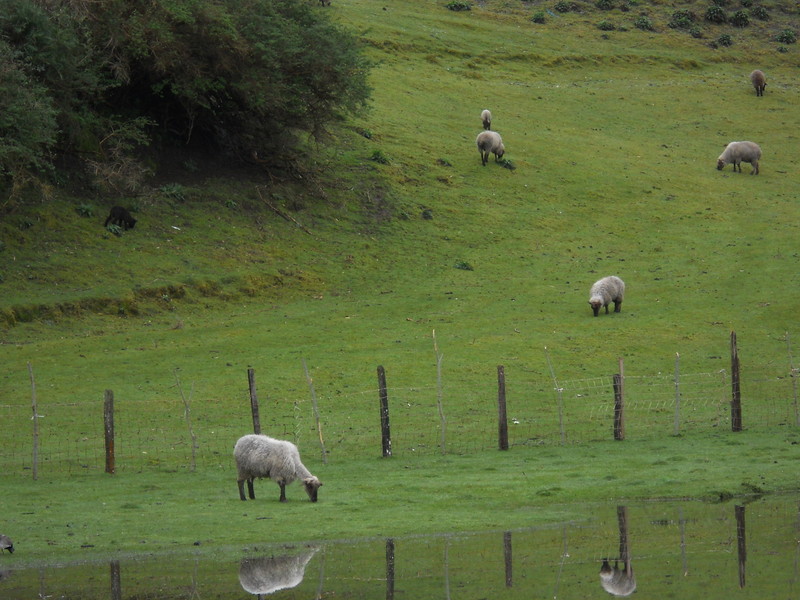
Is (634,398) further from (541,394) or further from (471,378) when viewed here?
(471,378)

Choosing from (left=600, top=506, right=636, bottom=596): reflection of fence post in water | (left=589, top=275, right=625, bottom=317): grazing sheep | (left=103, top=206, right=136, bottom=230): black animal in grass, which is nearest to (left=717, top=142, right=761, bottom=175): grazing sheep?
(left=589, top=275, right=625, bottom=317): grazing sheep

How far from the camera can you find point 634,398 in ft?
93.7

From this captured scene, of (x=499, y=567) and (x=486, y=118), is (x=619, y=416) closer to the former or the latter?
(x=499, y=567)

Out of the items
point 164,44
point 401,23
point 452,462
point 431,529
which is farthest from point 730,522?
point 401,23

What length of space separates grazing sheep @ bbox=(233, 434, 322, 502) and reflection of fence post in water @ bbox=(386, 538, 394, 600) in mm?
2834

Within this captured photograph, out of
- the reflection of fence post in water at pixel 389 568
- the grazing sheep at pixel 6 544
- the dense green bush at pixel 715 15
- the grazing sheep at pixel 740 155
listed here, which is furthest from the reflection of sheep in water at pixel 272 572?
the dense green bush at pixel 715 15

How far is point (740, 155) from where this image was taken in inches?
2146

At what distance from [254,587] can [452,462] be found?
8.72 meters

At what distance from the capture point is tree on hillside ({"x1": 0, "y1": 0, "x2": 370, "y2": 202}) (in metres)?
37.9

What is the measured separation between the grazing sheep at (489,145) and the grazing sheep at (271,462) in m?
33.0

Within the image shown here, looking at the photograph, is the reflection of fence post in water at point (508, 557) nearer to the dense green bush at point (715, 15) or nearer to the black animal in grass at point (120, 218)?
the black animal in grass at point (120, 218)

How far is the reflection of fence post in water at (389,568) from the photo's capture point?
15.2 metres

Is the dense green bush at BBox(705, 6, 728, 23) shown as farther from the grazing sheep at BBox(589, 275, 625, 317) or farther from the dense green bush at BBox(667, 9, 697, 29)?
the grazing sheep at BBox(589, 275, 625, 317)

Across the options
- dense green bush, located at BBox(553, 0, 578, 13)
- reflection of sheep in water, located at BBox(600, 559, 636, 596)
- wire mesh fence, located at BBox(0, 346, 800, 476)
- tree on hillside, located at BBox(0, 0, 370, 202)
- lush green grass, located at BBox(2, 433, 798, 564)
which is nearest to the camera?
reflection of sheep in water, located at BBox(600, 559, 636, 596)
